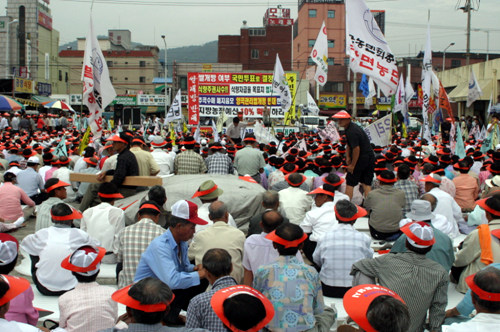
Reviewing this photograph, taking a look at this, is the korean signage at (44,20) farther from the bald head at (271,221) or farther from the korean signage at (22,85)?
the bald head at (271,221)

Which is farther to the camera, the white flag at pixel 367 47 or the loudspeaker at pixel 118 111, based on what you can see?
the loudspeaker at pixel 118 111

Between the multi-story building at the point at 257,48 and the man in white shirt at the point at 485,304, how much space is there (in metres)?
70.6

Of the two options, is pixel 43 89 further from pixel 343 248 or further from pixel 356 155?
pixel 343 248

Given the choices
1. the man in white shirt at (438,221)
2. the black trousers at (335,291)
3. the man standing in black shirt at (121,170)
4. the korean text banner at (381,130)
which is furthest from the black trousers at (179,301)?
the korean text banner at (381,130)

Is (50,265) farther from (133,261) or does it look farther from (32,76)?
(32,76)

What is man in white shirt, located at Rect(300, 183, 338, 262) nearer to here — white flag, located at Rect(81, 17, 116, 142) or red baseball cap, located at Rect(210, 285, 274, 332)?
red baseball cap, located at Rect(210, 285, 274, 332)

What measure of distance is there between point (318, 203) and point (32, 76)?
5642cm

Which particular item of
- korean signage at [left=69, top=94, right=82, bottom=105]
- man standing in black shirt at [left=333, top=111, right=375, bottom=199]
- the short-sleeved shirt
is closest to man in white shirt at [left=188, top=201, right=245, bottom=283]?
man standing in black shirt at [left=333, top=111, right=375, bottom=199]

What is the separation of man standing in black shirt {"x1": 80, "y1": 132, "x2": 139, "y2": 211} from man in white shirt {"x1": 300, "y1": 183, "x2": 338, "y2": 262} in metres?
3.18

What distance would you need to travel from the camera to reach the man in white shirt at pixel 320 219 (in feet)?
21.3

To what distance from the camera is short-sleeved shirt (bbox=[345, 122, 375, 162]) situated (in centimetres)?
864

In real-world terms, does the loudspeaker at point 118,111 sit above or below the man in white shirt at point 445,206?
above

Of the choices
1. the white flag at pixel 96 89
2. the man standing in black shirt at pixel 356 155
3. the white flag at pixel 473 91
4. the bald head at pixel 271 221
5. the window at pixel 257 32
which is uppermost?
the window at pixel 257 32

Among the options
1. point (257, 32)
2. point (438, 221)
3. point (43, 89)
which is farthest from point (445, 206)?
point (257, 32)
